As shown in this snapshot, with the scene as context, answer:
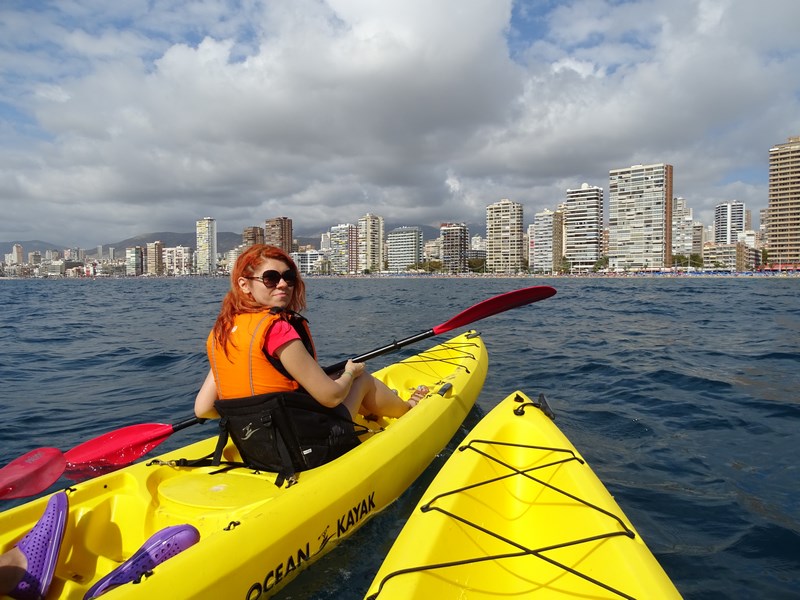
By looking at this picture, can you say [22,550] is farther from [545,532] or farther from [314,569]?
[545,532]

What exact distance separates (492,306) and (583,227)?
141675 millimetres

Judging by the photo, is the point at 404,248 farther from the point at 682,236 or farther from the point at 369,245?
the point at 682,236

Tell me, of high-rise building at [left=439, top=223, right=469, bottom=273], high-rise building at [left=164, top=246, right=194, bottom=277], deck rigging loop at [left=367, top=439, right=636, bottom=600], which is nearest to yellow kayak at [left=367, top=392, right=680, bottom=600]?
deck rigging loop at [left=367, top=439, right=636, bottom=600]

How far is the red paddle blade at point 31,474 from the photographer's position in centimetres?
309

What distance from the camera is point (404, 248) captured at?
169625 mm

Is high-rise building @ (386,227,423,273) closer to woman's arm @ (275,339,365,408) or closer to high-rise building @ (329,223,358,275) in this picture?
high-rise building @ (329,223,358,275)

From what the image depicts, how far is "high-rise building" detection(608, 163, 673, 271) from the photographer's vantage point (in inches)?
4653

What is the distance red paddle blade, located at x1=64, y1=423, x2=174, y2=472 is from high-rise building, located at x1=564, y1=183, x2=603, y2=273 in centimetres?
13777

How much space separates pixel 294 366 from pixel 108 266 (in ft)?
699

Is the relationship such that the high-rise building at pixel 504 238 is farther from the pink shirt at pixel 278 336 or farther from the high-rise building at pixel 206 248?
the pink shirt at pixel 278 336

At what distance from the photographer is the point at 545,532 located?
8.73ft

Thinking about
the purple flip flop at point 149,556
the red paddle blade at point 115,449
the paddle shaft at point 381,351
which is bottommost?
the red paddle blade at point 115,449

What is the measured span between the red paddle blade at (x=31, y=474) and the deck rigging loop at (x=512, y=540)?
266 cm

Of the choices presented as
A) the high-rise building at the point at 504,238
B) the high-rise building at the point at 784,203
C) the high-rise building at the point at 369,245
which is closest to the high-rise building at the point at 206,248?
the high-rise building at the point at 369,245
